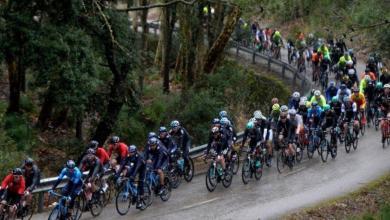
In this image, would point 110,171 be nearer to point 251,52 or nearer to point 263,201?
point 263,201

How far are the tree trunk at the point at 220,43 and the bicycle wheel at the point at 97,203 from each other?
14753 mm

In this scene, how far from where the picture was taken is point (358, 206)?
62.7 ft

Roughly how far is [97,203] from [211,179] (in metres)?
3.65

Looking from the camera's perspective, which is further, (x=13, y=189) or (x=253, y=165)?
(x=253, y=165)

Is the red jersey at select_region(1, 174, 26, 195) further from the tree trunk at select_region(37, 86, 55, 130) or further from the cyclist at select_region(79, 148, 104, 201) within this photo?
the tree trunk at select_region(37, 86, 55, 130)

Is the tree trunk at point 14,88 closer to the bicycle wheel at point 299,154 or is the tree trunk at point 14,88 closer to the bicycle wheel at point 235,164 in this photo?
the bicycle wheel at point 235,164

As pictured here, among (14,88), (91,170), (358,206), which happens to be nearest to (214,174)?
(91,170)

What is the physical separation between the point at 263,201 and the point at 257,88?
643 inches

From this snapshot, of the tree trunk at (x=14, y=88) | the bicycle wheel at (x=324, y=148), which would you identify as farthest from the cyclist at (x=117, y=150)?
the tree trunk at (x=14, y=88)

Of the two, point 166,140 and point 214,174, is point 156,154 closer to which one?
point 166,140

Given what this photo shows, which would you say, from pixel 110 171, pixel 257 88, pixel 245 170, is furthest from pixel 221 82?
pixel 110 171

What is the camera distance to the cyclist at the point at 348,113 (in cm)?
2461

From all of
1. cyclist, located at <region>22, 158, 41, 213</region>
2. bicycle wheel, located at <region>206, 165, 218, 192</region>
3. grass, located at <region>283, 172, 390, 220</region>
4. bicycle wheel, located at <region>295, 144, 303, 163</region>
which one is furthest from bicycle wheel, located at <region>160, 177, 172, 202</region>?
bicycle wheel, located at <region>295, 144, 303, 163</region>

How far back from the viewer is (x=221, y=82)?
31.8 m
